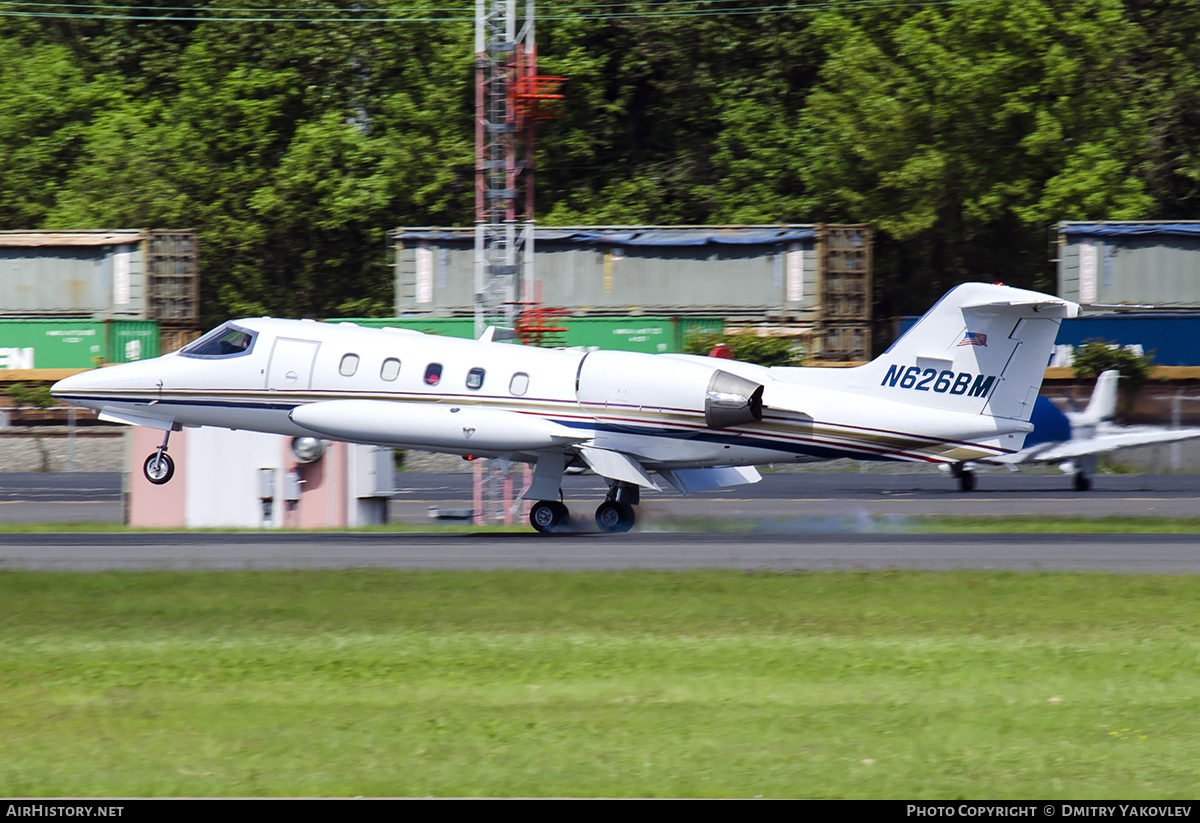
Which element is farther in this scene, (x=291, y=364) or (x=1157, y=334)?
(x=1157, y=334)

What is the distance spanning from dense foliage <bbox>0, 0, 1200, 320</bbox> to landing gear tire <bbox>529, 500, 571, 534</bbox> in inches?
1131

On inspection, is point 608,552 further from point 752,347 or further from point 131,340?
point 131,340

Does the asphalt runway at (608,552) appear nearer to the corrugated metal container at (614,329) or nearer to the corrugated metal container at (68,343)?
the corrugated metal container at (614,329)

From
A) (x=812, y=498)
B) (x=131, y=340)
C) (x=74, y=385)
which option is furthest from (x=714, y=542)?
(x=131, y=340)

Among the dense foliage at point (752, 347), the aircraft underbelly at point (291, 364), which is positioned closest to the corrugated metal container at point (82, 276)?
the dense foliage at point (752, 347)

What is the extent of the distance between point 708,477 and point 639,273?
19727 millimetres

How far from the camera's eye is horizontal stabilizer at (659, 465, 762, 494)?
76.4 ft

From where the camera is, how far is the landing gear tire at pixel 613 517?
76.7 feet

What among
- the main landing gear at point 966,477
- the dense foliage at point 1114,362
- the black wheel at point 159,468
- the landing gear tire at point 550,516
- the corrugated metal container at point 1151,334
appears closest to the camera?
the landing gear tire at point 550,516

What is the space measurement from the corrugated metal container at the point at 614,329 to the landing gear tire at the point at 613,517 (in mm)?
18243

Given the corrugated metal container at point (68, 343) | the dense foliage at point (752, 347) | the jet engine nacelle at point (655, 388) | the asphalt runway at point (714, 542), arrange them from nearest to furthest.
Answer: the asphalt runway at point (714, 542), the jet engine nacelle at point (655, 388), the dense foliage at point (752, 347), the corrugated metal container at point (68, 343)

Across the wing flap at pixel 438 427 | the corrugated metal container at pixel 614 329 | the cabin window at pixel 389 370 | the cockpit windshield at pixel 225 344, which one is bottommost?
the wing flap at pixel 438 427

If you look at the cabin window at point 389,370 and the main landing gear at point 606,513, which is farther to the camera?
the main landing gear at point 606,513

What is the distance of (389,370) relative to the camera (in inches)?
894
